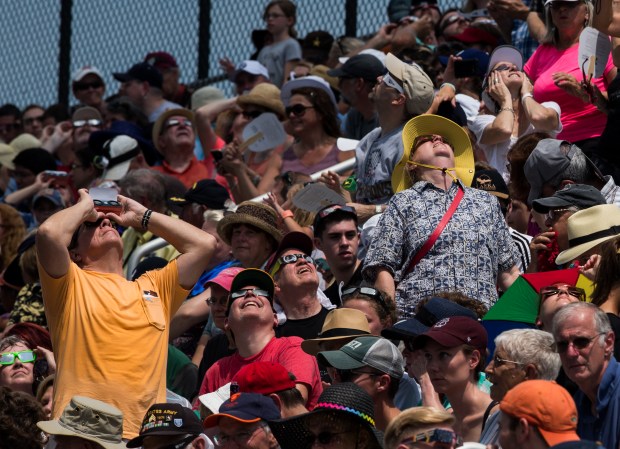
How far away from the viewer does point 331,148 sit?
12.0 m

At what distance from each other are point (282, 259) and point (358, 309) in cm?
96

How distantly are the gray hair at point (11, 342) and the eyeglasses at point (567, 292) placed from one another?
11.6ft

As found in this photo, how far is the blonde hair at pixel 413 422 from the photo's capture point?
19.9 ft

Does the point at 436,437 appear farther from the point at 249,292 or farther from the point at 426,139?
the point at 426,139

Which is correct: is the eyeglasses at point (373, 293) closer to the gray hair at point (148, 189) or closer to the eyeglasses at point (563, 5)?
the eyeglasses at point (563, 5)

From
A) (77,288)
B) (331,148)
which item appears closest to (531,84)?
(331,148)

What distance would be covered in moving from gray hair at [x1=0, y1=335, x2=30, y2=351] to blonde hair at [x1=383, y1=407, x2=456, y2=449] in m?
3.96

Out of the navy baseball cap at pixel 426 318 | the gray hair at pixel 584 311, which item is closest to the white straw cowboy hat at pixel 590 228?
the navy baseball cap at pixel 426 318

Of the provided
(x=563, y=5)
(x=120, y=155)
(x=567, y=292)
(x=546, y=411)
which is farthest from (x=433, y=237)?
(x=120, y=155)

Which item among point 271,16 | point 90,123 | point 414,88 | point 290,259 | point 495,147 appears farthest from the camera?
point 90,123

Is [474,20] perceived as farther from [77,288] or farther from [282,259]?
[77,288]

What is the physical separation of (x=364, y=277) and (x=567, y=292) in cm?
188

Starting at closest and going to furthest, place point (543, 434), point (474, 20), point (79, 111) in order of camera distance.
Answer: point (543, 434), point (474, 20), point (79, 111)

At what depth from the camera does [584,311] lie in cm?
657
